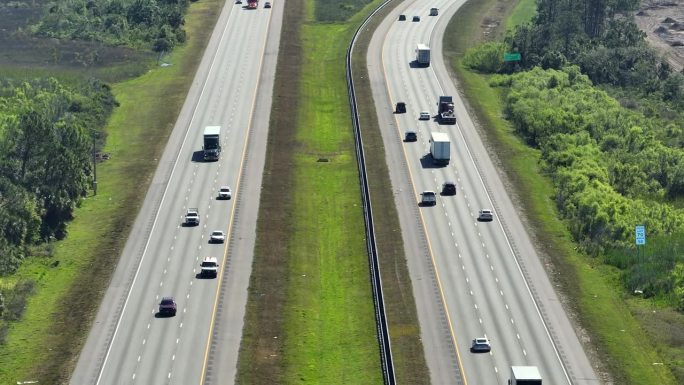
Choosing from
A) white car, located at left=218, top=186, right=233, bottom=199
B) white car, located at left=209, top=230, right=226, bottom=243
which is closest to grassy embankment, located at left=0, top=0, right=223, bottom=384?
white car, located at left=218, top=186, right=233, bottom=199

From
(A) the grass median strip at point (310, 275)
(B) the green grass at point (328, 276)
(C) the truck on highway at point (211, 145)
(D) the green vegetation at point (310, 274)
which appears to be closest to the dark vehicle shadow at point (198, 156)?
(C) the truck on highway at point (211, 145)

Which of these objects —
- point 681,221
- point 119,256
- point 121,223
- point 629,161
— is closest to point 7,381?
point 119,256

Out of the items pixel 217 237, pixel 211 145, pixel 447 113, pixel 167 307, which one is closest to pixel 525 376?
pixel 167 307

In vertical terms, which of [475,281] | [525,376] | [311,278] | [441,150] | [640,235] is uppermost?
[525,376]

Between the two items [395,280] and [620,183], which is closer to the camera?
[395,280]

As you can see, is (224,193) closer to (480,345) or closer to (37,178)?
(37,178)

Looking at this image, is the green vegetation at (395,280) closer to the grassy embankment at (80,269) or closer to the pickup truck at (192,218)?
the pickup truck at (192,218)

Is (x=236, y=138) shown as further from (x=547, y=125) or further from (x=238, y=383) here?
(x=238, y=383)
